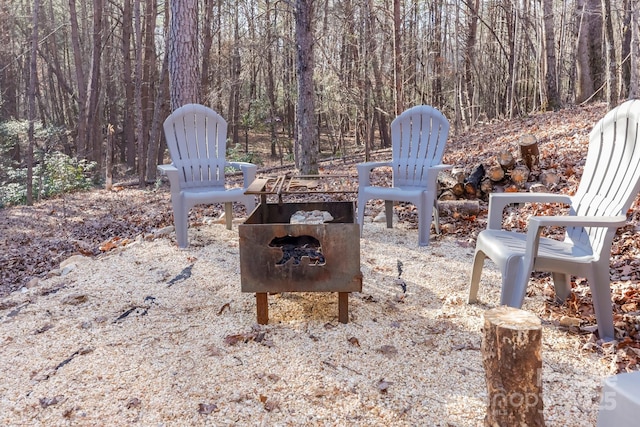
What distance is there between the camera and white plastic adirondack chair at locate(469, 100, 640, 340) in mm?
1988

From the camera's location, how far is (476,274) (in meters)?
2.50

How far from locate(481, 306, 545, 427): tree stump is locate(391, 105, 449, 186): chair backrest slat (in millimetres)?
2735

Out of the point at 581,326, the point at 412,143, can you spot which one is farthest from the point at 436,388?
the point at 412,143

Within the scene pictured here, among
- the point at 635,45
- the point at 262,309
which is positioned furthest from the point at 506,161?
the point at 262,309

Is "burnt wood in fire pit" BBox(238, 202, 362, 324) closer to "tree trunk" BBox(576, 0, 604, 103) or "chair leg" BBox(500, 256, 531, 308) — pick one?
"chair leg" BBox(500, 256, 531, 308)

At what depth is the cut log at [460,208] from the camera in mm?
4270

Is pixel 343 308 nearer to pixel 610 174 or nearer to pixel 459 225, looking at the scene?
pixel 610 174

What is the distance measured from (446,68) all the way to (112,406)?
12.0m

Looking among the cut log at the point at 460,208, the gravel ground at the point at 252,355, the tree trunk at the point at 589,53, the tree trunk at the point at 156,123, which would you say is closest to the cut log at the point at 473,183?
the cut log at the point at 460,208

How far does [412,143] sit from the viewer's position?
4.05 m

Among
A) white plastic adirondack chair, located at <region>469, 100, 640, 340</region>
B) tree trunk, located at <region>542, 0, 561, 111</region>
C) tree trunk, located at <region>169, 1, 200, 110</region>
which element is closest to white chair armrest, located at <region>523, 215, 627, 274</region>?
white plastic adirondack chair, located at <region>469, 100, 640, 340</region>

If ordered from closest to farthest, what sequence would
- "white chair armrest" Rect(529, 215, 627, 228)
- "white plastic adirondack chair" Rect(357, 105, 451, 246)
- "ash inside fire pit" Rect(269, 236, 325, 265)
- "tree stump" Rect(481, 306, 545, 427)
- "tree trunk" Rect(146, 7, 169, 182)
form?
"tree stump" Rect(481, 306, 545, 427), "white chair armrest" Rect(529, 215, 627, 228), "ash inside fire pit" Rect(269, 236, 325, 265), "white plastic adirondack chair" Rect(357, 105, 451, 246), "tree trunk" Rect(146, 7, 169, 182)

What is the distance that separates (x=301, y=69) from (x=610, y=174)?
429 cm

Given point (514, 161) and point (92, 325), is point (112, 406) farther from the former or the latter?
point (514, 161)
